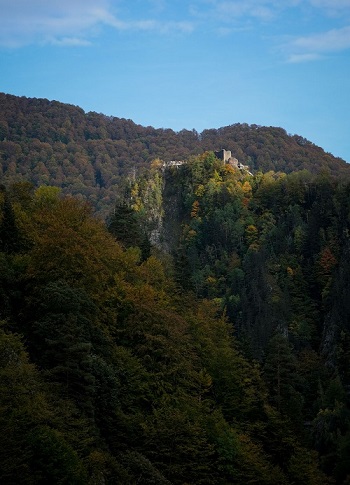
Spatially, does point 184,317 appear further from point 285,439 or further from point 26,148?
point 26,148

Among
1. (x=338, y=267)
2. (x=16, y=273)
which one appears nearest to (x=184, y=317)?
(x=16, y=273)

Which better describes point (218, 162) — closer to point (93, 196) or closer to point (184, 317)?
point (93, 196)

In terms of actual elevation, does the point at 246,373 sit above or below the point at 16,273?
below

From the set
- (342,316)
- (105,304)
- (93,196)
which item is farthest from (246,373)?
(93,196)

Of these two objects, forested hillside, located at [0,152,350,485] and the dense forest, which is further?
the dense forest

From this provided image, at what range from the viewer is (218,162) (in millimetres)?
119062

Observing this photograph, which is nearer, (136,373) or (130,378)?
(130,378)

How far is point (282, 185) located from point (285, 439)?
66.5 m

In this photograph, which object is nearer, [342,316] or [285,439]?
[285,439]

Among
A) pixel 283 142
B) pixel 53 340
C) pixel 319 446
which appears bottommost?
pixel 319 446

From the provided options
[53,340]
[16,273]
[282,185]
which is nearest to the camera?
[53,340]

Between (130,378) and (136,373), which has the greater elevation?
(136,373)

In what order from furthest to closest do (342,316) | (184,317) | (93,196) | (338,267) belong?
(93,196), (338,267), (342,316), (184,317)

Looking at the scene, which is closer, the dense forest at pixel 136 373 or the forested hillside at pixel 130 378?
the forested hillside at pixel 130 378
